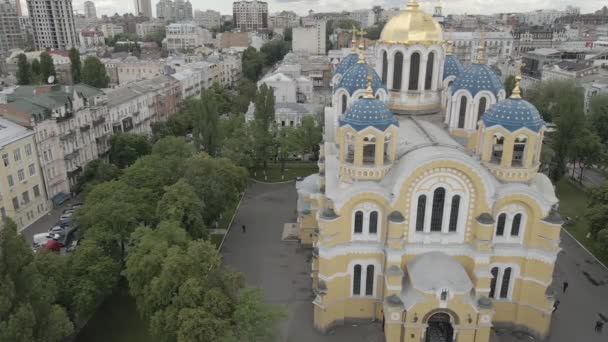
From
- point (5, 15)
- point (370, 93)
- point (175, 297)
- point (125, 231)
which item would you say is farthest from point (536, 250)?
point (5, 15)

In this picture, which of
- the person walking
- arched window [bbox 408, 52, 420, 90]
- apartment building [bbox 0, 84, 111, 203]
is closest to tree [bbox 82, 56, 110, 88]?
apartment building [bbox 0, 84, 111, 203]

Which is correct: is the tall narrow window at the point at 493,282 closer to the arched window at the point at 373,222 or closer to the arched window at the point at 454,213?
the arched window at the point at 454,213

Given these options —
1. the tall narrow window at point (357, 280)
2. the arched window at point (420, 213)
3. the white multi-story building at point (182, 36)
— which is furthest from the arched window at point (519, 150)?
the white multi-story building at point (182, 36)

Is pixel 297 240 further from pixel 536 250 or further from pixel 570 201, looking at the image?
pixel 570 201

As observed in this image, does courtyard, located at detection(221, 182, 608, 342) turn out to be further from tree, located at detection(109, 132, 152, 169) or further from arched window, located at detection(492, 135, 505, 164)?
tree, located at detection(109, 132, 152, 169)

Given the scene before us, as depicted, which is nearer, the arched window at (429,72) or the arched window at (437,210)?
the arched window at (437,210)
